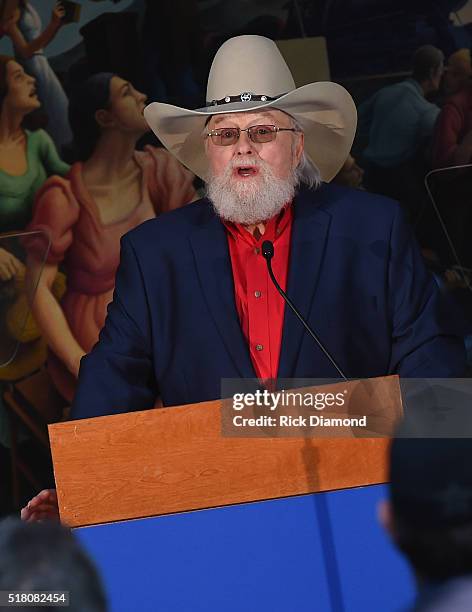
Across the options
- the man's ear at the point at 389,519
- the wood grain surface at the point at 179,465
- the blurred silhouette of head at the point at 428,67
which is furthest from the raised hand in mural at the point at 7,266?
the man's ear at the point at 389,519

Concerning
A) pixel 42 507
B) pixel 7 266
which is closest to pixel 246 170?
pixel 42 507

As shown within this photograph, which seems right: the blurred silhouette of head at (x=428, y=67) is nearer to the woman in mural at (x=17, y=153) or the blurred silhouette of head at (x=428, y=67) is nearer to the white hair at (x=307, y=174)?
the woman in mural at (x=17, y=153)

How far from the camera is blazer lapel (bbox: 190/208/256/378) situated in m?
2.93

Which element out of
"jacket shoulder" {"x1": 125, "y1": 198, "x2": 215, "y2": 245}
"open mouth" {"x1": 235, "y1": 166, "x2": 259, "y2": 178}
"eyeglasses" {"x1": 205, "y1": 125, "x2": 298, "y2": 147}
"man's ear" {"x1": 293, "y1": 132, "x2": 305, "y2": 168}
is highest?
"eyeglasses" {"x1": 205, "y1": 125, "x2": 298, "y2": 147}

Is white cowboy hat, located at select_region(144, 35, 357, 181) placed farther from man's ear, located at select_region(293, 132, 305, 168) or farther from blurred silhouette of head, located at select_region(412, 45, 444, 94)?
blurred silhouette of head, located at select_region(412, 45, 444, 94)

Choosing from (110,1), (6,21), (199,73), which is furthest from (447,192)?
(6,21)

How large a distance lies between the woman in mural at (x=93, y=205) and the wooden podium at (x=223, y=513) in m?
3.24

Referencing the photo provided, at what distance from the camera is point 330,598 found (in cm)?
186

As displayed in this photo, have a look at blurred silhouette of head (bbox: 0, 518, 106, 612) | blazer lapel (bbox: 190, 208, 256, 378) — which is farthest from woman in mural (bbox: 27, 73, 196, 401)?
blurred silhouette of head (bbox: 0, 518, 106, 612)

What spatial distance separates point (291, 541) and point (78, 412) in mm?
1043

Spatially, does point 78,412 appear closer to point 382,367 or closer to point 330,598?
point 382,367

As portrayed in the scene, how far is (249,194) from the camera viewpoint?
10.0ft

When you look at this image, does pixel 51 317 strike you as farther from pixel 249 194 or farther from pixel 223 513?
pixel 223 513

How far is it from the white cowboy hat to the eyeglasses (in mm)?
52
